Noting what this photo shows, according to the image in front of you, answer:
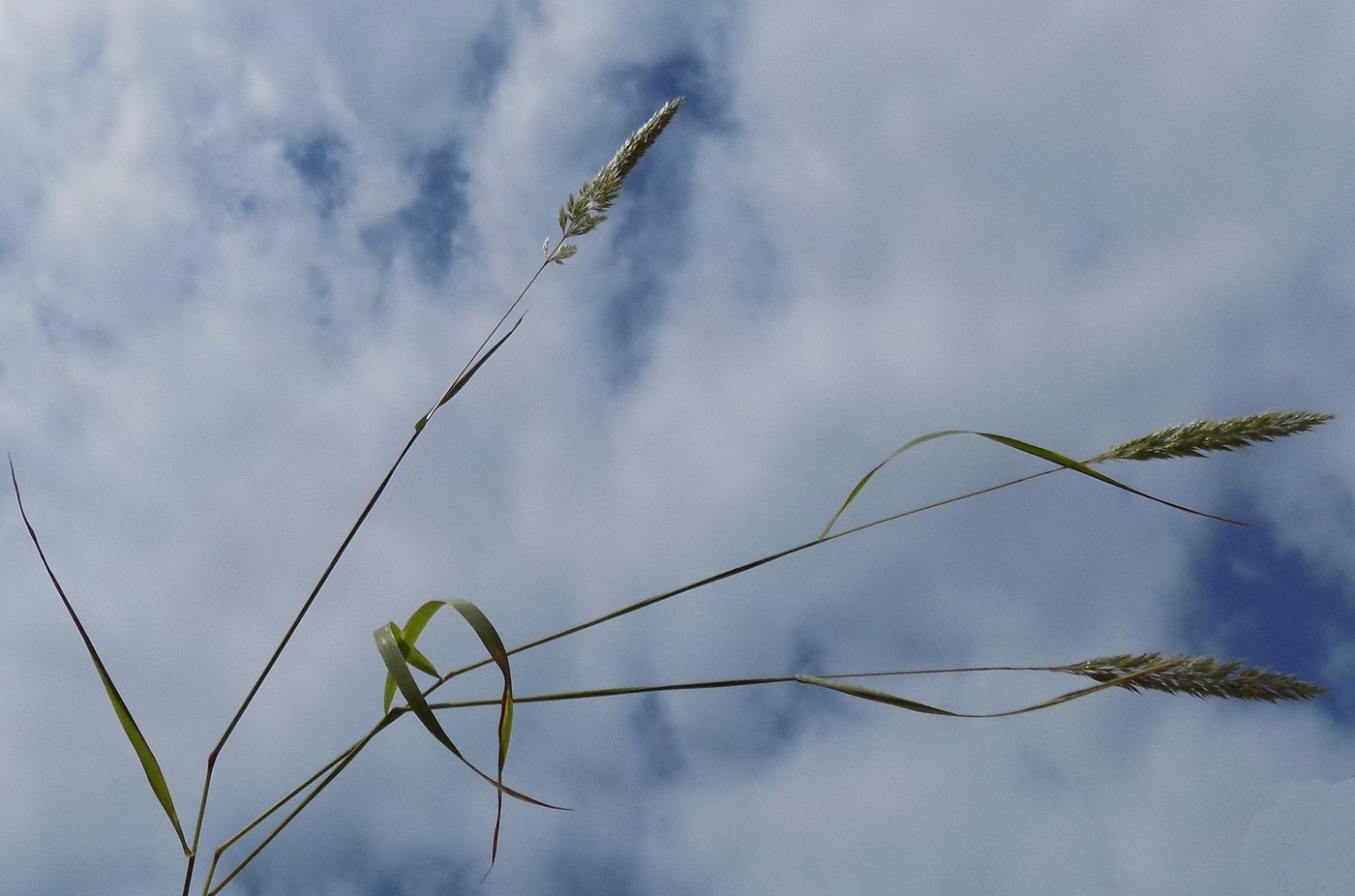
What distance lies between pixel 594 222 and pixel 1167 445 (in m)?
1.25

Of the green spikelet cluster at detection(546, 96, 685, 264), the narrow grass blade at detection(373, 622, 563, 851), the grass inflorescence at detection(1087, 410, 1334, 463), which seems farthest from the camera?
the green spikelet cluster at detection(546, 96, 685, 264)

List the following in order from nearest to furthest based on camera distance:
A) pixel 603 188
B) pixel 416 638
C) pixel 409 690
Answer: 1. pixel 409 690
2. pixel 416 638
3. pixel 603 188

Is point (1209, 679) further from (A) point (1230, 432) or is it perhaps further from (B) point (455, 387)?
(B) point (455, 387)

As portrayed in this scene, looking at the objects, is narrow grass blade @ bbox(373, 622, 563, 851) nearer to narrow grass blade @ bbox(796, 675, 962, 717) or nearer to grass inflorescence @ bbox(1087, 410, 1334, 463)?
narrow grass blade @ bbox(796, 675, 962, 717)

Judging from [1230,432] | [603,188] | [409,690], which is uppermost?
[603,188]

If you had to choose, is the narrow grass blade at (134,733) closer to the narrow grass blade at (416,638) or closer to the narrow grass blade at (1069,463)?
the narrow grass blade at (416,638)

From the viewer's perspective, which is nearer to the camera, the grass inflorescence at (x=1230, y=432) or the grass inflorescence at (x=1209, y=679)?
the grass inflorescence at (x=1209, y=679)

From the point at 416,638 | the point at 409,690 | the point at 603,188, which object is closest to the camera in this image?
the point at 409,690

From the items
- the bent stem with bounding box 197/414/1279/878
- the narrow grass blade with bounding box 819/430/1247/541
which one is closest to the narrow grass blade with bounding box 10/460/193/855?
the bent stem with bounding box 197/414/1279/878

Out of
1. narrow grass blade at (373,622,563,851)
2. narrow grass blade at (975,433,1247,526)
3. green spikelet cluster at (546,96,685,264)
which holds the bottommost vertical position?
narrow grass blade at (373,622,563,851)

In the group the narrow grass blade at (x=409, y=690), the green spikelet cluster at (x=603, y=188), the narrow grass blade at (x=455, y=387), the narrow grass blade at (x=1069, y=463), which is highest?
the green spikelet cluster at (x=603, y=188)

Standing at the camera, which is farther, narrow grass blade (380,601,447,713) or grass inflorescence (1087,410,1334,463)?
grass inflorescence (1087,410,1334,463)

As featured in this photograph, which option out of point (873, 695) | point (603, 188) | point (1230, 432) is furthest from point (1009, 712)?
point (603, 188)

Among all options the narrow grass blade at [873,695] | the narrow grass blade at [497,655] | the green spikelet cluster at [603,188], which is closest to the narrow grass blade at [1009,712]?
the narrow grass blade at [873,695]
